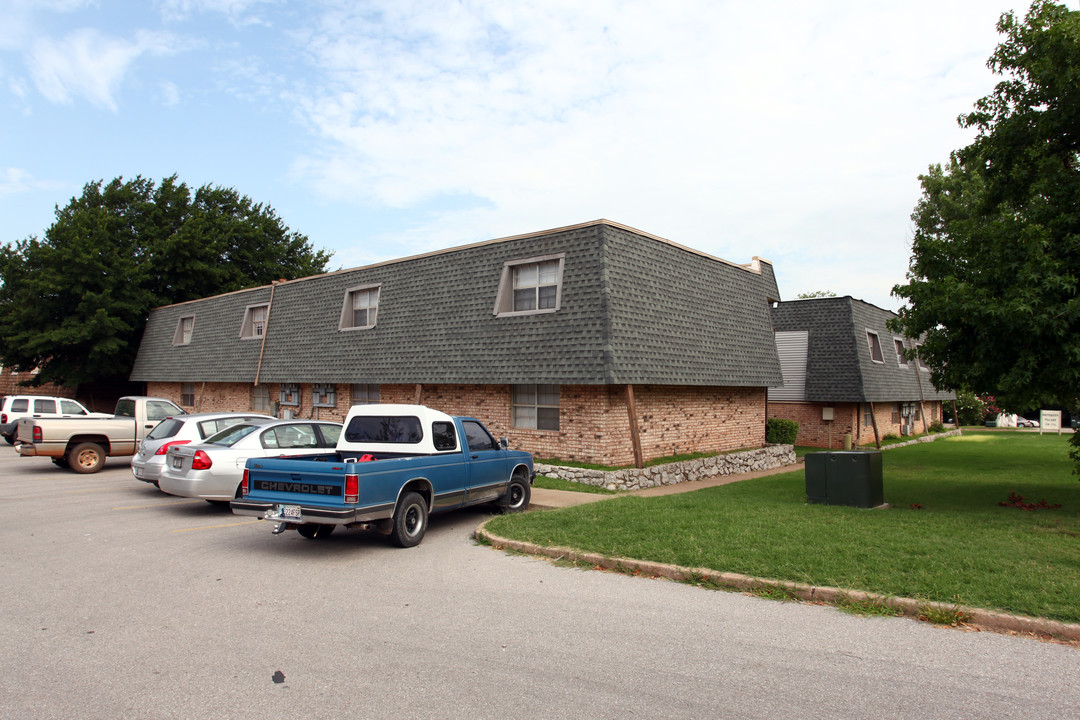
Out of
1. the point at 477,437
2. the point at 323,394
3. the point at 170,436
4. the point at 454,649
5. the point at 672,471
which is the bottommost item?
the point at 454,649

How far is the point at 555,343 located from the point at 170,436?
805 centimetres

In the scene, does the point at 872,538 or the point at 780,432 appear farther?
the point at 780,432

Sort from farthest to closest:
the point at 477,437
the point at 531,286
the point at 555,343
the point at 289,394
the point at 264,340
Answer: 1. the point at 264,340
2. the point at 289,394
3. the point at 531,286
4. the point at 555,343
5. the point at 477,437

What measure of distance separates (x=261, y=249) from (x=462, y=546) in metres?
37.7

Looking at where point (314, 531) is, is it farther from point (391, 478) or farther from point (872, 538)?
point (872, 538)

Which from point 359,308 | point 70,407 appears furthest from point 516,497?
point 70,407

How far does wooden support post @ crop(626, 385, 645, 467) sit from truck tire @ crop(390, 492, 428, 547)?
6514mm

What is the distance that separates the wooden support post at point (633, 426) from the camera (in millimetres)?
15008

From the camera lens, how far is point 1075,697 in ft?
14.7

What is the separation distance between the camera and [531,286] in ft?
55.9

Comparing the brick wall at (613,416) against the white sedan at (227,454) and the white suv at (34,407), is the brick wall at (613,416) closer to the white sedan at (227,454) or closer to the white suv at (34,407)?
the white sedan at (227,454)

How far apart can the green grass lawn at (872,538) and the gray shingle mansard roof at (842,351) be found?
11086 mm

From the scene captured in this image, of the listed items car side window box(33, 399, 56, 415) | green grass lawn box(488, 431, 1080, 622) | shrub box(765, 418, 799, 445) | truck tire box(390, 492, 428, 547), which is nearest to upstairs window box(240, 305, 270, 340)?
car side window box(33, 399, 56, 415)

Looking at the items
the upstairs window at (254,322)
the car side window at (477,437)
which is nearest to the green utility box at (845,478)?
the car side window at (477,437)
